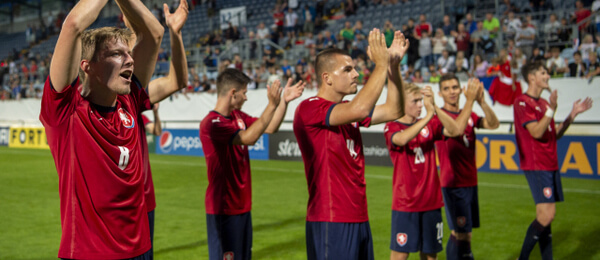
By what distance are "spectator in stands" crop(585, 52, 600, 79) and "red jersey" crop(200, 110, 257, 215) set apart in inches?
446

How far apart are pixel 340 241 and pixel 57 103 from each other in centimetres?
209

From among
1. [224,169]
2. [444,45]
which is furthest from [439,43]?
[224,169]

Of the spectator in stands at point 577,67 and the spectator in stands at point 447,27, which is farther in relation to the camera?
the spectator in stands at point 447,27

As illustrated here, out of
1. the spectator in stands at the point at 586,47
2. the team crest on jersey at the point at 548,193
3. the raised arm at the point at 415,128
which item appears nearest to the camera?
the raised arm at the point at 415,128

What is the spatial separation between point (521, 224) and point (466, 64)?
8.31 meters

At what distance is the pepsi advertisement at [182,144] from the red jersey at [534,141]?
44.4ft

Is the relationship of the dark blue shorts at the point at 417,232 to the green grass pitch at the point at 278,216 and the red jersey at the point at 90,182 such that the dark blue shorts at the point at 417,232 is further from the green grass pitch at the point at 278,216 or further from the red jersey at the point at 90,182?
the red jersey at the point at 90,182

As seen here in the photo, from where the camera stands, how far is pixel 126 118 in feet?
9.98

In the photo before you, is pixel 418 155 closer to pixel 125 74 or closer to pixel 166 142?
pixel 125 74

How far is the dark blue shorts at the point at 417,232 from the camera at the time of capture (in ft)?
17.2

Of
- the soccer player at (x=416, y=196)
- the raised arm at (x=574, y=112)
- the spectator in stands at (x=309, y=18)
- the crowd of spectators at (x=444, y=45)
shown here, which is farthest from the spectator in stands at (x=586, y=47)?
the spectator in stands at (x=309, y=18)

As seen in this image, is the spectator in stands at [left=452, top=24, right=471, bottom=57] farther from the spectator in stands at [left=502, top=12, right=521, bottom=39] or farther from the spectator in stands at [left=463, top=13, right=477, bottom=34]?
the spectator in stands at [left=502, top=12, right=521, bottom=39]

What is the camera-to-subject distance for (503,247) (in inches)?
294

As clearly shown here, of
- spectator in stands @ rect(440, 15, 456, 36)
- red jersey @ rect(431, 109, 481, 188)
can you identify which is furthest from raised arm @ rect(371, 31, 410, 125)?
spectator in stands @ rect(440, 15, 456, 36)
